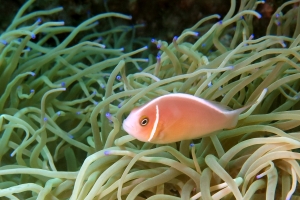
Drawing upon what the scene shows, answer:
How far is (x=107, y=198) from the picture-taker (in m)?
1.03

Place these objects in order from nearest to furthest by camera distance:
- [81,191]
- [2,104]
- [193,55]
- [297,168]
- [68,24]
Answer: [297,168] → [81,191] → [193,55] → [2,104] → [68,24]

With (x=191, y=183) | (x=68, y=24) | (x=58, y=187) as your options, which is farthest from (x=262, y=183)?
(x=68, y=24)

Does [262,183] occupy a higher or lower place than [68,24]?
lower

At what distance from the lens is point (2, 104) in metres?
1.38

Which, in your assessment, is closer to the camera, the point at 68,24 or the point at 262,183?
the point at 262,183

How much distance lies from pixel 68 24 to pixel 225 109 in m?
1.40

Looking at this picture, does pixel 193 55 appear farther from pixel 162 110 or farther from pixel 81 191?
pixel 81 191

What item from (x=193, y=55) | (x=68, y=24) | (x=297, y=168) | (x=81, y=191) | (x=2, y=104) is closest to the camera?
(x=297, y=168)

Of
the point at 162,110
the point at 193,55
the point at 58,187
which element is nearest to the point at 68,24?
the point at 193,55

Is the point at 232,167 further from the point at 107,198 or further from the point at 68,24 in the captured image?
the point at 68,24

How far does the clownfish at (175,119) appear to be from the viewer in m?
0.88

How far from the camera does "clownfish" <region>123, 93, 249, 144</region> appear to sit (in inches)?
34.7

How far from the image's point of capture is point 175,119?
0.91 metres

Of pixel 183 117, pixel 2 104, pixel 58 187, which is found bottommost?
pixel 58 187
